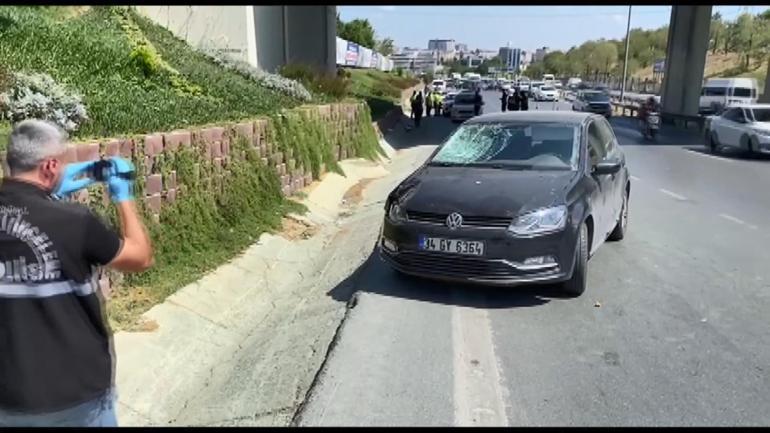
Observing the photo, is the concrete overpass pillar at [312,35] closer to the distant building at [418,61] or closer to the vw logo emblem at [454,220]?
the vw logo emblem at [454,220]

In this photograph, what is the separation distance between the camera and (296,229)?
8.84 metres

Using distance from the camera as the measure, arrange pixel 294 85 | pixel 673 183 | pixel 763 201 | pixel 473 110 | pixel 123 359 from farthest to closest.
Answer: pixel 473 110 → pixel 294 85 → pixel 673 183 → pixel 763 201 → pixel 123 359

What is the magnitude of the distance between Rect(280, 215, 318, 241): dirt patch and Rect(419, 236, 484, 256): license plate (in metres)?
3.25

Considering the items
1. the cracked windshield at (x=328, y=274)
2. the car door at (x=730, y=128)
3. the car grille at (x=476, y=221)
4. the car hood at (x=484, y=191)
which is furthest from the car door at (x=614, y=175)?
the car door at (x=730, y=128)

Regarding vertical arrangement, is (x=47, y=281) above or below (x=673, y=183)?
above

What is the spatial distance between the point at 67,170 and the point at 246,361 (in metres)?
2.79

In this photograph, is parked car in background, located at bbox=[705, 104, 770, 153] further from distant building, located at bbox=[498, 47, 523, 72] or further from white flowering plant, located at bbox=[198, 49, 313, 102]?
distant building, located at bbox=[498, 47, 523, 72]

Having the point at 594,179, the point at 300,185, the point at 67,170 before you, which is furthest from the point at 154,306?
the point at 300,185

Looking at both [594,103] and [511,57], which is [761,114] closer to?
[594,103]

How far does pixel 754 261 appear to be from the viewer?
274 inches

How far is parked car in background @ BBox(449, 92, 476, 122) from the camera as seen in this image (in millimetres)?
34031

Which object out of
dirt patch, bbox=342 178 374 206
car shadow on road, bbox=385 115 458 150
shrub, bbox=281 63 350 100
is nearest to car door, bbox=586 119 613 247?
dirt patch, bbox=342 178 374 206

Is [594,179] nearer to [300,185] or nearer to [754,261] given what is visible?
[754,261]

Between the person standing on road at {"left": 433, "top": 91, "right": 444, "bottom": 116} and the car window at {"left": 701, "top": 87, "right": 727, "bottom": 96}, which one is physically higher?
the car window at {"left": 701, "top": 87, "right": 727, "bottom": 96}
